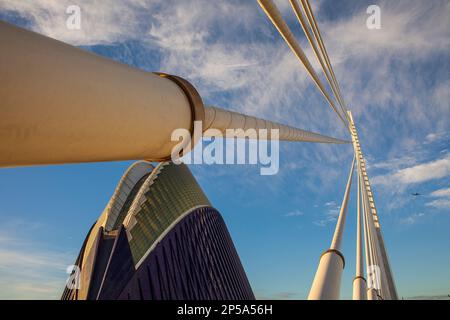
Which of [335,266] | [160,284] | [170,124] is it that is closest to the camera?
[170,124]

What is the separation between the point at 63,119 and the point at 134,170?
6006 centimetres

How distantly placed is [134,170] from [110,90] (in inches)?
2356

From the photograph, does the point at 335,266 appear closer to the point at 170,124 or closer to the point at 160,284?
the point at 170,124

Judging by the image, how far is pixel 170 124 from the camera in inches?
130

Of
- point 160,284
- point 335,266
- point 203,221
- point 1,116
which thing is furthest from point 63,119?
point 203,221

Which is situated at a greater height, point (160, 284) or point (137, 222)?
point (137, 222)

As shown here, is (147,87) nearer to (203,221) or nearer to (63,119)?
(63,119)

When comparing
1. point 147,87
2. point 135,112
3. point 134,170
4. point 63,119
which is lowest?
point 63,119
